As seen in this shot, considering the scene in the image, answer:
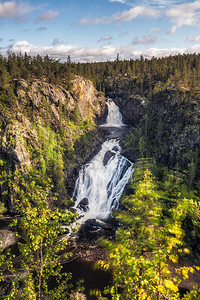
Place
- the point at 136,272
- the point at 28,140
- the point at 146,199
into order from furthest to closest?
the point at 28,140 < the point at 146,199 < the point at 136,272

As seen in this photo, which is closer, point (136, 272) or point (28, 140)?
point (136, 272)

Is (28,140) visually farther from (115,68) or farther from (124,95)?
(115,68)


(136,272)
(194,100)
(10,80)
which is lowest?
(136,272)

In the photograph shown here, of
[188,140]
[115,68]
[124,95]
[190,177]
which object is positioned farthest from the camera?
[115,68]

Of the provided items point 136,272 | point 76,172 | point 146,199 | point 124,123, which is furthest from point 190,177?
point 124,123

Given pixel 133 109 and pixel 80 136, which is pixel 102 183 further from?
pixel 133 109

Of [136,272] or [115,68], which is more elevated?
[115,68]

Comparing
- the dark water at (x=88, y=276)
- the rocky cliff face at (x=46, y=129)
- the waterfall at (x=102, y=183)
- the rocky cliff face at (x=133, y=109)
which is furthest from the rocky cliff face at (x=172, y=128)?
the dark water at (x=88, y=276)

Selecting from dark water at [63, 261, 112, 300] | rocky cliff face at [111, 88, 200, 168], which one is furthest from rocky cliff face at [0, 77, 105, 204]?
dark water at [63, 261, 112, 300]

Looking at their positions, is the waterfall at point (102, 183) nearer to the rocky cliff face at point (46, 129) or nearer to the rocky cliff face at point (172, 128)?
the rocky cliff face at point (46, 129)
